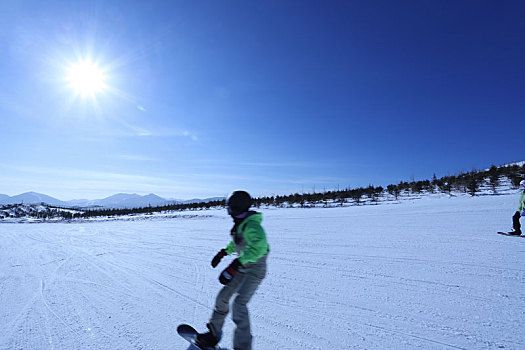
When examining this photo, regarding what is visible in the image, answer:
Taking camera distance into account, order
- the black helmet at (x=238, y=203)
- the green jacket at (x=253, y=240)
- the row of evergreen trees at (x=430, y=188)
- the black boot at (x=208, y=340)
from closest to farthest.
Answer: the green jacket at (x=253, y=240) → the black helmet at (x=238, y=203) → the black boot at (x=208, y=340) → the row of evergreen trees at (x=430, y=188)

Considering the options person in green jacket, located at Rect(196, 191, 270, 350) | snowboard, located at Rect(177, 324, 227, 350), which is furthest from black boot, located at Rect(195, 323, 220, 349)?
snowboard, located at Rect(177, 324, 227, 350)

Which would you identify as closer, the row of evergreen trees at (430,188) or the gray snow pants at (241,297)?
the gray snow pants at (241,297)

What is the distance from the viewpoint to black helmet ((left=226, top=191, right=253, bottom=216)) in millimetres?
2445

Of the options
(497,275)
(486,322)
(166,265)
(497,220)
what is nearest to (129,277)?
(166,265)

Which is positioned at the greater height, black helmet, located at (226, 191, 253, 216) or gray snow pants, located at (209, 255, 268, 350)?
black helmet, located at (226, 191, 253, 216)

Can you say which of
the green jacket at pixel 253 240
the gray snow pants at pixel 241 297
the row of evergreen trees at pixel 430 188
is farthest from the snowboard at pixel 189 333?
the row of evergreen trees at pixel 430 188

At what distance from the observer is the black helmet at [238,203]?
8.02 ft

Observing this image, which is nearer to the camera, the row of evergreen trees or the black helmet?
the black helmet

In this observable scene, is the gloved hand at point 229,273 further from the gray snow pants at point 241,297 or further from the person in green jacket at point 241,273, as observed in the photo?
the gray snow pants at point 241,297

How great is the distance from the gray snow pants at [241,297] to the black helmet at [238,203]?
0.59 meters

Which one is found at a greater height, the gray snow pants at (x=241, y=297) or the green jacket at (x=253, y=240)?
the green jacket at (x=253, y=240)

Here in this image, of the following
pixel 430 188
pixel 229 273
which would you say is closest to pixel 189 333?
pixel 229 273

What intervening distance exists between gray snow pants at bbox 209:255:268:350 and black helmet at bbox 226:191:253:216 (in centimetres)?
59

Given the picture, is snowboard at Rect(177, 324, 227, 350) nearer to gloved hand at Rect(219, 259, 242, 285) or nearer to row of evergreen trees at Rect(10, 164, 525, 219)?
gloved hand at Rect(219, 259, 242, 285)
